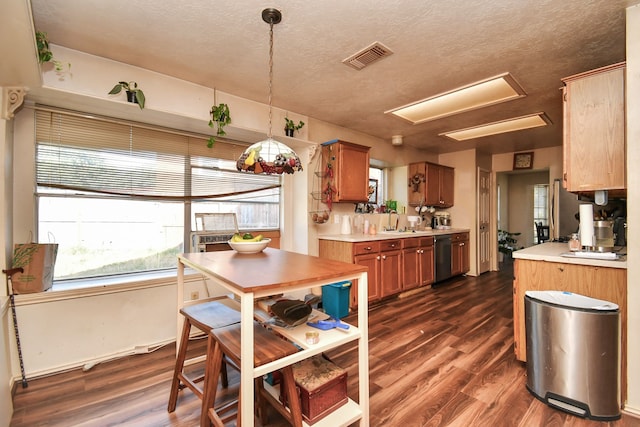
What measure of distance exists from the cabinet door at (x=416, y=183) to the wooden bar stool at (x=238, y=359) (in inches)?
164

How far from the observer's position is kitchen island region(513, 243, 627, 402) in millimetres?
1780

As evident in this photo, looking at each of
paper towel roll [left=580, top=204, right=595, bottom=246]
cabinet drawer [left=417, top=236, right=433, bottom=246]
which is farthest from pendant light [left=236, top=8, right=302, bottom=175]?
cabinet drawer [left=417, top=236, right=433, bottom=246]

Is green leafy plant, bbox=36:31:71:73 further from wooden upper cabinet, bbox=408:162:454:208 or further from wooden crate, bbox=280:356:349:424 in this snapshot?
wooden upper cabinet, bbox=408:162:454:208

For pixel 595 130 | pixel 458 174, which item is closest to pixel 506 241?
pixel 458 174

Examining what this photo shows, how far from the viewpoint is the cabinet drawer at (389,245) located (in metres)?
3.74

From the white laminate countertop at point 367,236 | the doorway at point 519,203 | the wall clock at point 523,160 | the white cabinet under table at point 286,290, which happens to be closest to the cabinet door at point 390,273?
the white laminate countertop at point 367,236

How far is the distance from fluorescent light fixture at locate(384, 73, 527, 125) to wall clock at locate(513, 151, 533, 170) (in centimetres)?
296

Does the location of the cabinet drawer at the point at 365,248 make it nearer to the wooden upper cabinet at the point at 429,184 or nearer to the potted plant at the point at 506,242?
the wooden upper cabinet at the point at 429,184

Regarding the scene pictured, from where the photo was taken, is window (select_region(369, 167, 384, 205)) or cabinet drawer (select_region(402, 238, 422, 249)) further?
window (select_region(369, 167, 384, 205))

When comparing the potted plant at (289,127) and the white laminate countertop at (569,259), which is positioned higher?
the potted plant at (289,127)

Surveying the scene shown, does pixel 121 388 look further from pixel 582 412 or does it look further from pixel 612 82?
pixel 612 82

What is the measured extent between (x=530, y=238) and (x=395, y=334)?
21.8 feet

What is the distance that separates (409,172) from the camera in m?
5.18

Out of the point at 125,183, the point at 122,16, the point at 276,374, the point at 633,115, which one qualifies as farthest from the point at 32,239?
the point at 633,115
